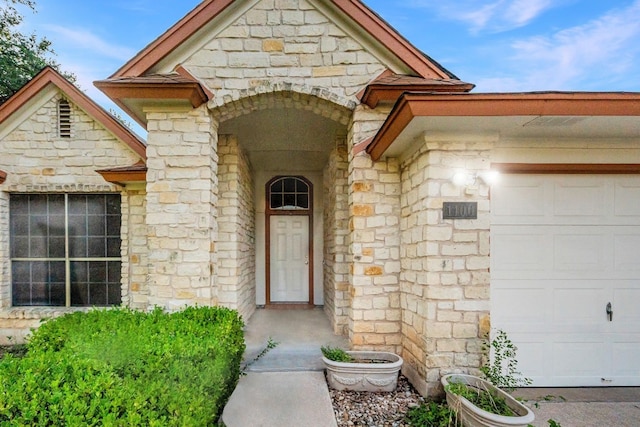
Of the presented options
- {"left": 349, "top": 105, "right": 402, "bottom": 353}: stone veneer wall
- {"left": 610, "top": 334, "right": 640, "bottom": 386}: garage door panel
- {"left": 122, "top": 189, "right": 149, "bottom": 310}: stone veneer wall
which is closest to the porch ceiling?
{"left": 349, "top": 105, "right": 402, "bottom": 353}: stone veneer wall

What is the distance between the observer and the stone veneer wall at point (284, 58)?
13.0 ft

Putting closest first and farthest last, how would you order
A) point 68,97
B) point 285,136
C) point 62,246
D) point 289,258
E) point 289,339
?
point 289,339 < point 68,97 < point 62,246 < point 285,136 < point 289,258

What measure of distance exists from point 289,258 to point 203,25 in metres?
4.51

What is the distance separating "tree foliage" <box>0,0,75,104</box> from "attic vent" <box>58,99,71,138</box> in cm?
418

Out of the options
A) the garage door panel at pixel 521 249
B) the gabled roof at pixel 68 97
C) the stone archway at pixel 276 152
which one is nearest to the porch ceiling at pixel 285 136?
the stone archway at pixel 276 152

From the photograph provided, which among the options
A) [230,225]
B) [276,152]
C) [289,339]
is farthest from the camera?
[276,152]

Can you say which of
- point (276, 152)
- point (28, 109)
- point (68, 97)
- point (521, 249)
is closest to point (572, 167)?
point (521, 249)

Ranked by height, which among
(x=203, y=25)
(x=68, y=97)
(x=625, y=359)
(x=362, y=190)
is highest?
(x=203, y=25)

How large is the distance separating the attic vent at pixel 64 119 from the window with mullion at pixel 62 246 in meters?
0.97

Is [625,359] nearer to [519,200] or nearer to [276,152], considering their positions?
[519,200]

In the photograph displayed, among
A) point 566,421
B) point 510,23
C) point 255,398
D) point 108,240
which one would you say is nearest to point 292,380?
point 255,398

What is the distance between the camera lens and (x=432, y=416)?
2783mm

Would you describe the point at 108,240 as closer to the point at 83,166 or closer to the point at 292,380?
the point at 83,166

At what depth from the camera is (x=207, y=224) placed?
3865 millimetres
